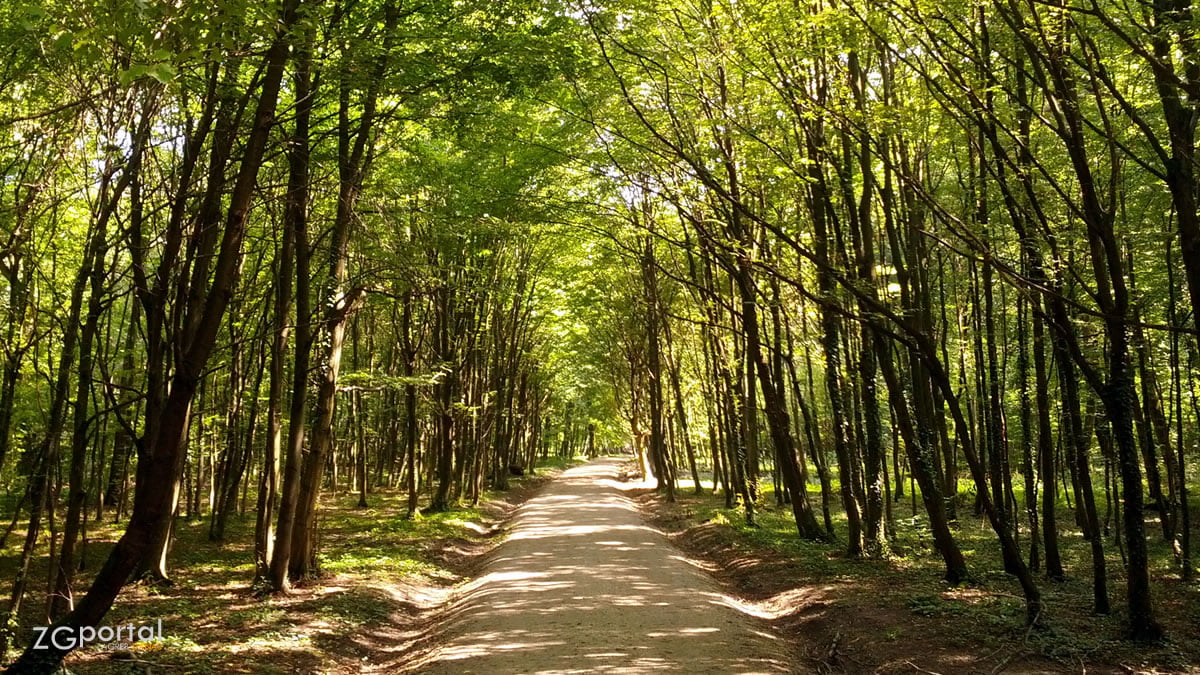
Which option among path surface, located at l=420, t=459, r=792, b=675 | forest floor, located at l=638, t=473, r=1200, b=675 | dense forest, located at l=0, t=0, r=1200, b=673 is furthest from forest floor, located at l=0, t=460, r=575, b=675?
forest floor, located at l=638, t=473, r=1200, b=675

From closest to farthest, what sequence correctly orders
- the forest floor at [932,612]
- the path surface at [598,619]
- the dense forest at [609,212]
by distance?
the dense forest at [609,212]
the forest floor at [932,612]
the path surface at [598,619]

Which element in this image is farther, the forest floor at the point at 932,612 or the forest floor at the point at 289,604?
the forest floor at the point at 289,604

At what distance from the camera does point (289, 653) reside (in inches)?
310

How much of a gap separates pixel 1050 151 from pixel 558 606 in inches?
454

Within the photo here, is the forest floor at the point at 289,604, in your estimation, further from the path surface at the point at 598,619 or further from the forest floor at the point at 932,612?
the forest floor at the point at 932,612

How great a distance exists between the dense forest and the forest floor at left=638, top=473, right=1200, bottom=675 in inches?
12.8

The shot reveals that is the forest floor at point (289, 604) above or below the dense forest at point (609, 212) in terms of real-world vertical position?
below

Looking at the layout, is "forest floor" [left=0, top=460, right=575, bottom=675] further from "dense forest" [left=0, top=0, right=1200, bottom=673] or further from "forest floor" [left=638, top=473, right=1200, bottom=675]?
"forest floor" [left=638, top=473, right=1200, bottom=675]

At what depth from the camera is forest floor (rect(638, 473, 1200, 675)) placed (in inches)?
282

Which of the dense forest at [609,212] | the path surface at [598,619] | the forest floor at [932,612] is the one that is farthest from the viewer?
the path surface at [598,619]

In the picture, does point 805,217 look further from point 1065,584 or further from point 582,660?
point 582,660

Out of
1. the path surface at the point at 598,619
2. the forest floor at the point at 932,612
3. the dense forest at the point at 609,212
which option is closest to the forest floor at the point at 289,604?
the dense forest at the point at 609,212

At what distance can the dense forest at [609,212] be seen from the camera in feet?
21.2

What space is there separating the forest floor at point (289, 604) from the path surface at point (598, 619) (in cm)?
97
